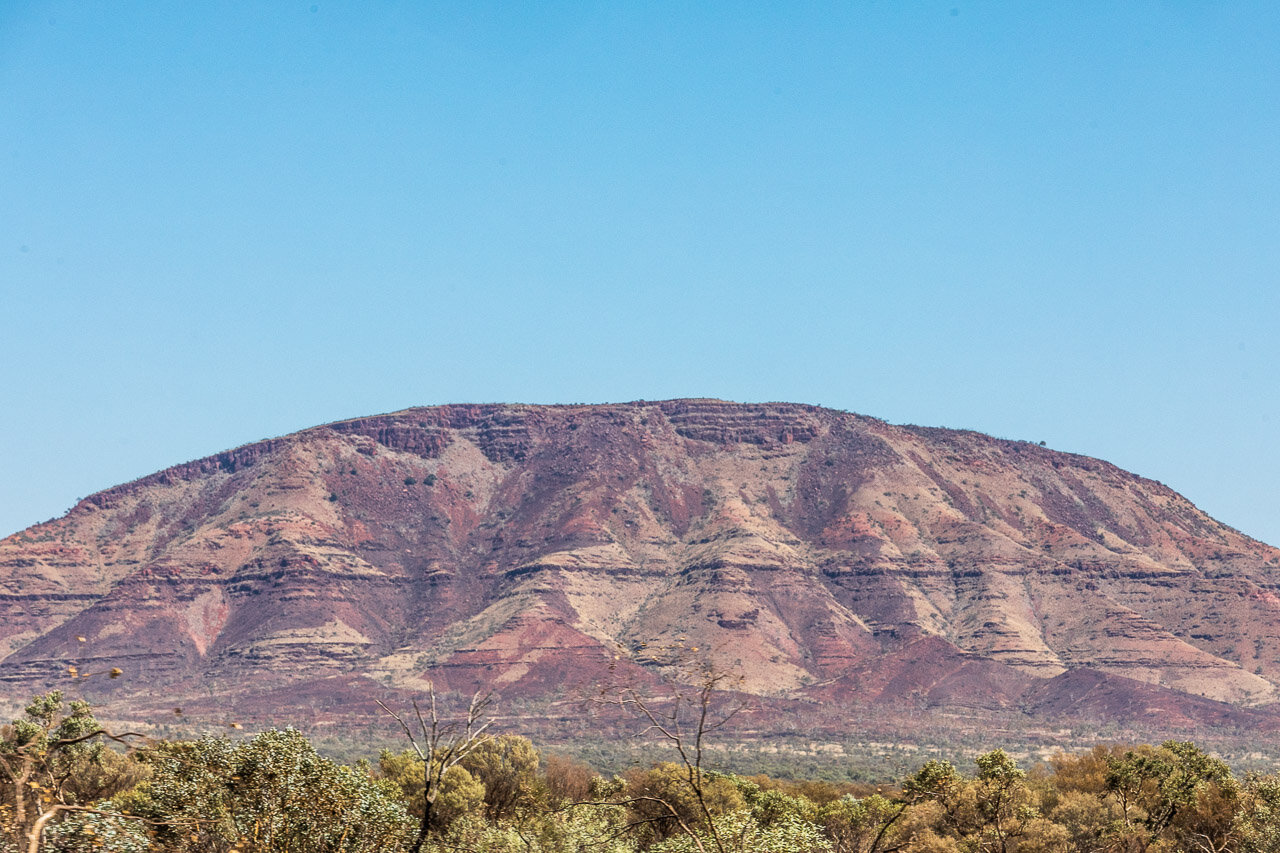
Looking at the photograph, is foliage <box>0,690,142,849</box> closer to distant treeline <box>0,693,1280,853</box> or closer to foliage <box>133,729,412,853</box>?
distant treeline <box>0,693,1280,853</box>

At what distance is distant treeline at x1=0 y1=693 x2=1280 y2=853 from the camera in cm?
2228

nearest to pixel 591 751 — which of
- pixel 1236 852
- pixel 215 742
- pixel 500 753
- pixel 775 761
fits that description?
pixel 775 761

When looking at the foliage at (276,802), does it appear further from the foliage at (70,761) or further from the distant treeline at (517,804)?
the foliage at (70,761)

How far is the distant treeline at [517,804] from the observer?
22281 mm

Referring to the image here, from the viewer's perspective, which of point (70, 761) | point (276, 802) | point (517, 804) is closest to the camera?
point (276, 802)

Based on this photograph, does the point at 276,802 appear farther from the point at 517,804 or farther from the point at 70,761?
the point at 517,804

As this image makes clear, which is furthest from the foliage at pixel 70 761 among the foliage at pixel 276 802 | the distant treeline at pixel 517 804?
the foliage at pixel 276 802

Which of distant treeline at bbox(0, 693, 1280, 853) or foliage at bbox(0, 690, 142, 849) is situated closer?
distant treeline at bbox(0, 693, 1280, 853)

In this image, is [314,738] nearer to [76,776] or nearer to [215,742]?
[76,776]

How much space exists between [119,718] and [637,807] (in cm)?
14859

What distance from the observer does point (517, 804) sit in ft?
247

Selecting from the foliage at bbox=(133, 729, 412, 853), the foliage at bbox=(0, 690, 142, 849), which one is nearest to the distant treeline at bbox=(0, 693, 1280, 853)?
the foliage at bbox=(133, 729, 412, 853)

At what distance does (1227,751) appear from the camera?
186000 millimetres

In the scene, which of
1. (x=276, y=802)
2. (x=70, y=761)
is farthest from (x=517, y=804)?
(x=276, y=802)
